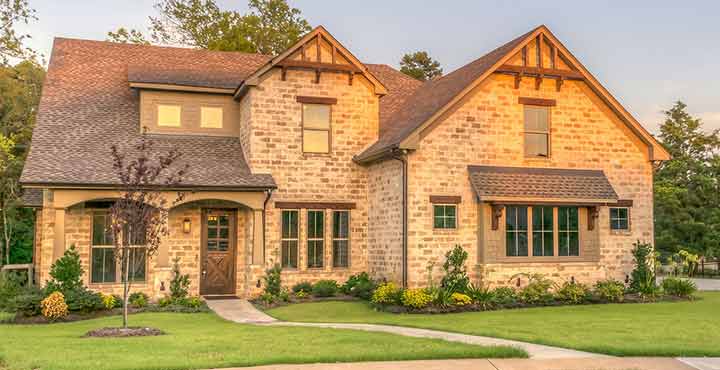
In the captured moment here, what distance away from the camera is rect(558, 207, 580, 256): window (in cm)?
2005

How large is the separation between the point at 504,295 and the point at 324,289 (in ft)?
16.5

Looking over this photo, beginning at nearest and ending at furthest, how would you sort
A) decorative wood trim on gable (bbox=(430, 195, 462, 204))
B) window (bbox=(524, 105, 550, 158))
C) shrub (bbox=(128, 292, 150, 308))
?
shrub (bbox=(128, 292, 150, 308)) < decorative wood trim on gable (bbox=(430, 195, 462, 204)) < window (bbox=(524, 105, 550, 158))

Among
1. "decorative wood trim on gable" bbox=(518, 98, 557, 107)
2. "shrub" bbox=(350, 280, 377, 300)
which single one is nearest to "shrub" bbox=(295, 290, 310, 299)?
"shrub" bbox=(350, 280, 377, 300)

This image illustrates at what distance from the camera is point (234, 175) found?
19.9 metres

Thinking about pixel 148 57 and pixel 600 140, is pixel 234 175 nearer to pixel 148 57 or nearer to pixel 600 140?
pixel 148 57

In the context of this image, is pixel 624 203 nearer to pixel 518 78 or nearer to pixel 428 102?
pixel 518 78

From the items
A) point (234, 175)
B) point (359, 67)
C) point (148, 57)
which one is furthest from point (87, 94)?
point (359, 67)

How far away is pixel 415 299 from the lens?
17.0 metres

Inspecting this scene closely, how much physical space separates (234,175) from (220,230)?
186 cm

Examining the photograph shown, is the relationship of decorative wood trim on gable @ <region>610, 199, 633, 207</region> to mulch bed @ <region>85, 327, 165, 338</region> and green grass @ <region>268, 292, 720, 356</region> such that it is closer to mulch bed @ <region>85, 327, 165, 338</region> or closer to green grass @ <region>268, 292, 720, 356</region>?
green grass @ <region>268, 292, 720, 356</region>

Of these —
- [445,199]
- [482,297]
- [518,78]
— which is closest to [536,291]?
[482,297]

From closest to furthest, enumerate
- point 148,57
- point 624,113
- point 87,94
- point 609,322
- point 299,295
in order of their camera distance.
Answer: point 609,322 < point 299,295 < point 624,113 < point 87,94 < point 148,57

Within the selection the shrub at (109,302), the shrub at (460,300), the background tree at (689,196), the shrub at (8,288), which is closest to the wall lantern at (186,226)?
the shrub at (109,302)

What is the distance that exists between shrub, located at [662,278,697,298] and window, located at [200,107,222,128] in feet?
46.7
